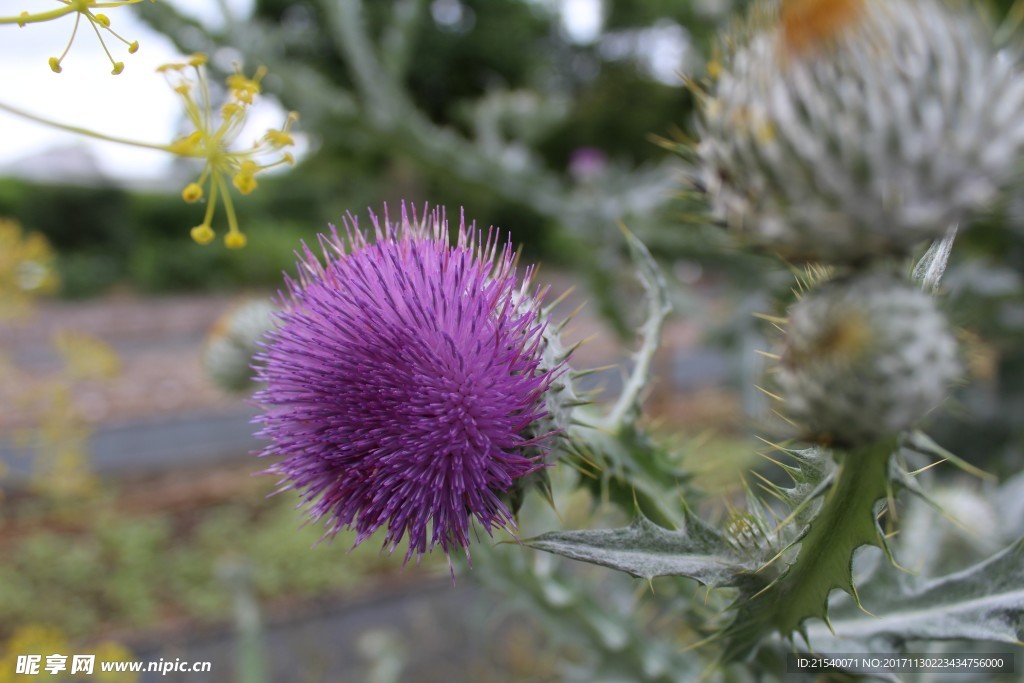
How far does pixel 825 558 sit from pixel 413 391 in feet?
2.74

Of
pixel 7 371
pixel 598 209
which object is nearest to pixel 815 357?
pixel 7 371

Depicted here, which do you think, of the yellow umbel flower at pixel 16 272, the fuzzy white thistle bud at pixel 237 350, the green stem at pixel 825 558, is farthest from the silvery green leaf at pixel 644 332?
the yellow umbel flower at pixel 16 272

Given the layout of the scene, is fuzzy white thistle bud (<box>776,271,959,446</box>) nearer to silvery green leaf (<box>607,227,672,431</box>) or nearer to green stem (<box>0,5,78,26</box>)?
silvery green leaf (<box>607,227,672,431</box>)

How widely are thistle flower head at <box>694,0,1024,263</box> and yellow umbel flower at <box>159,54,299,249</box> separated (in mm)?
1095

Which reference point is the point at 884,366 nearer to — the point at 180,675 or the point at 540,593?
the point at 540,593

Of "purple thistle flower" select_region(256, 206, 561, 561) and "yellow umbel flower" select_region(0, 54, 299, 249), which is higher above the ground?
"yellow umbel flower" select_region(0, 54, 299, 249)

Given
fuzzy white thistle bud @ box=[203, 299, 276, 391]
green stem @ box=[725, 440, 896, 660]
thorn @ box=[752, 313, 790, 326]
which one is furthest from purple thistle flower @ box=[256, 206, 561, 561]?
fuzzy white thistle bud @ box=[203, 299, 276, 391]

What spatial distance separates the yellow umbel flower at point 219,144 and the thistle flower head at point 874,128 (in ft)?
3.59

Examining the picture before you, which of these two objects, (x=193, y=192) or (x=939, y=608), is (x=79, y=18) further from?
(x=939, y=608)

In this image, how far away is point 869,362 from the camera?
102 cm

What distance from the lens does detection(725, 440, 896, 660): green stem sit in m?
1.21

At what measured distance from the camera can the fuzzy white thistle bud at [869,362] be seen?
1023 mm

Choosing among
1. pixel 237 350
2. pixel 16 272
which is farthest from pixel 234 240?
pixel 16 272

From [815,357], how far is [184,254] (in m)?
24.2
